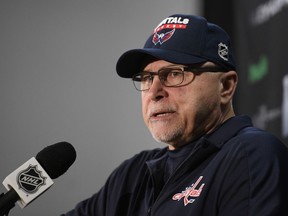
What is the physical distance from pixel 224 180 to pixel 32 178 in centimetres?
41

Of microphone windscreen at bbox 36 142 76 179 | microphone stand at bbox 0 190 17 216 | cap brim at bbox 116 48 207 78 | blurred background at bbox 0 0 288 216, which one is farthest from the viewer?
blurred background at bbox 0 0 288 216

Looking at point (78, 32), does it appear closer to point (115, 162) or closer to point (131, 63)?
point (115, 162)

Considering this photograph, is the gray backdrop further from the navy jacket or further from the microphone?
the microphone

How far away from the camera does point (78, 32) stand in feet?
8.29

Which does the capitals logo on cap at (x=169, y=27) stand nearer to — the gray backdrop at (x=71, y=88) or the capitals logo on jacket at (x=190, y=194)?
the capitals logo on jacket at (x=190, y=194)

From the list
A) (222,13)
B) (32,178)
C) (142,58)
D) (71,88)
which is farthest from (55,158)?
(222,13)

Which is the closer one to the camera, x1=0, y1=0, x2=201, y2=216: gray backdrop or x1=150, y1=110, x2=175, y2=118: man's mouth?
x1=150, y1=110, x2=175, y2=118: man's mouth

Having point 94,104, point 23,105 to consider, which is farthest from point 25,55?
point 94,104

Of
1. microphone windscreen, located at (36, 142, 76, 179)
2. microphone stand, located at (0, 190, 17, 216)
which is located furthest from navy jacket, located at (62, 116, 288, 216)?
microphone stand, located at (0, 190, 17, 216)

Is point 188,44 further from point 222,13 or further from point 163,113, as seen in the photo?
point 222,13

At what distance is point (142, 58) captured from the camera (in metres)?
1.44

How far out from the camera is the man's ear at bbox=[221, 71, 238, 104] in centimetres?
137

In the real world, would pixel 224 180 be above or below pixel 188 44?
below

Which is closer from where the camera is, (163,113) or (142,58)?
(163,113)
